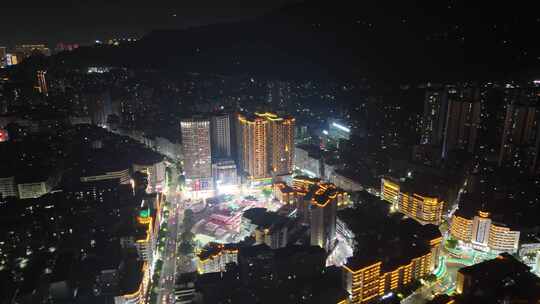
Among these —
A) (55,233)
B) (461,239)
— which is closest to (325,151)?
(461,239)

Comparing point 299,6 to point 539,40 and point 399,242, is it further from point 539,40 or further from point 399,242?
point 399,242

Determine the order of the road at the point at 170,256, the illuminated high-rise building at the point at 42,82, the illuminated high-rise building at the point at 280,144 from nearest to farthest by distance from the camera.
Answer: the road at the point at 170,256, the illuminated high-rise building at the point at 280,144, the illuminated high-rise building at the point at 42,82

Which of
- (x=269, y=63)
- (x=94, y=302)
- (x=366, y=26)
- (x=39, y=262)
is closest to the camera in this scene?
(x=94, y=302)

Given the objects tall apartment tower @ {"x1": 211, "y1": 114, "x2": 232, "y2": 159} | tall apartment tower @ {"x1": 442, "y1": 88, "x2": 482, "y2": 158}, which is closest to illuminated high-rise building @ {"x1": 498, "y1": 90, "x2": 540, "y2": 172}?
tall apartment tower @ {"x1": 442, "y1": 88, "x2": 482, "y2": 158}

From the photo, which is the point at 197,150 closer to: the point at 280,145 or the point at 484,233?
the point at 280,145

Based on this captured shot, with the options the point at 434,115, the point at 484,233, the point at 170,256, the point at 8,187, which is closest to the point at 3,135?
the point at 8,187

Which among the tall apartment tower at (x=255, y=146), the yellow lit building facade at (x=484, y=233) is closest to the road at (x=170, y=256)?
the tall apartment tower at (x=255, y=146)

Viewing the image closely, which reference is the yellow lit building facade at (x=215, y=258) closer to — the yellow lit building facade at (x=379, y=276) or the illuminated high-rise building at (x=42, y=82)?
the yellow lit building facade at (x=379, y=276)
